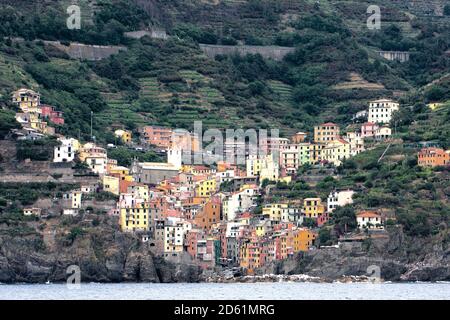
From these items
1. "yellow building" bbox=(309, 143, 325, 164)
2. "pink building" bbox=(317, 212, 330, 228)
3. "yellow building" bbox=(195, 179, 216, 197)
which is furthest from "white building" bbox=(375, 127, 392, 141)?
"pink building" bbox=(317, 212, 330, 228)

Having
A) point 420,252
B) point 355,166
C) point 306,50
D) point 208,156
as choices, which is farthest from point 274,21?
point 420,252

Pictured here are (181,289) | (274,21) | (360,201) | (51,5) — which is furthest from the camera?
(274,21)

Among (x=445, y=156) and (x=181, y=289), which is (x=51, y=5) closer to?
(x=445, y=156)

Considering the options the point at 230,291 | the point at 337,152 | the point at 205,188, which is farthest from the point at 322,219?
the point at 230,291

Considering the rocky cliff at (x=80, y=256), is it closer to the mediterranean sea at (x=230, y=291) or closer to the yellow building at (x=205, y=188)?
the mediterranean sea at (x=230, y=291)

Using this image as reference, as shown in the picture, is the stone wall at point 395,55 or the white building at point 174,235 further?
the stone wall at point 395,55

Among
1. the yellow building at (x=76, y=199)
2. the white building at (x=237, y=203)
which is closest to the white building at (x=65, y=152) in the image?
the yellow building at (x=76, y=199)

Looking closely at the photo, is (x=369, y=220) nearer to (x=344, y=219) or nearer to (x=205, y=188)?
(x=344, y=219)
